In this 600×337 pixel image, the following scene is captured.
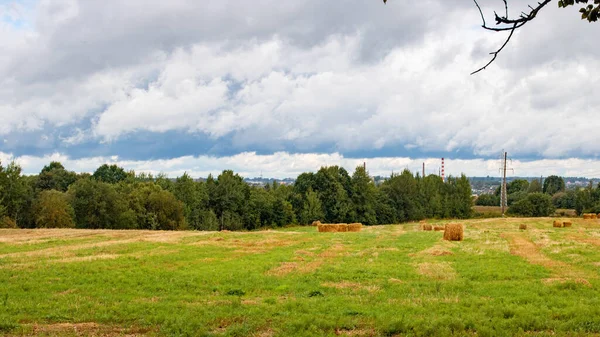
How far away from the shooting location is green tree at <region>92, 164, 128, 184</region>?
398 ft

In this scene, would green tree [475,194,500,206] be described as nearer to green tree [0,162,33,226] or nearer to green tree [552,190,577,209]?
green tree [552,190,577,209]

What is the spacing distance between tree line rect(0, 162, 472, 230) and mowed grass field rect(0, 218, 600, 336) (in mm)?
52620

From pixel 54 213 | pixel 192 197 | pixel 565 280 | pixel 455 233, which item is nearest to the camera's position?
pixel 565 280

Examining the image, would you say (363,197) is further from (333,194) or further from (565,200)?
(565,200)

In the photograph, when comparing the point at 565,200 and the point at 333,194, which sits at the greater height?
the point at 333,194

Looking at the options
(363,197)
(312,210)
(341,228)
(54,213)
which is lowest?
(312,210)

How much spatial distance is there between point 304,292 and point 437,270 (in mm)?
6733

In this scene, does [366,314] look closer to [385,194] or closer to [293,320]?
[293,320]

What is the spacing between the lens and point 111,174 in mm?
123875

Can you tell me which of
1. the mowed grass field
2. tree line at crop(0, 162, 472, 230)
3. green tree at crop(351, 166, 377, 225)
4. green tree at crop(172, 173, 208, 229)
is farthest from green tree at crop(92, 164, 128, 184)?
the mowed grass field

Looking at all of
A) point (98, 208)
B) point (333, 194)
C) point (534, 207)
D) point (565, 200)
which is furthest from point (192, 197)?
point (565, 200)

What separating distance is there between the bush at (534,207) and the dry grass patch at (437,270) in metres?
103

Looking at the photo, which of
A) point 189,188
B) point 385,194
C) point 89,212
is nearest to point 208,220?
point 189,188

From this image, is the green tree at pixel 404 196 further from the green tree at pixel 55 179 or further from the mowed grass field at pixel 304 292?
the mowed grass field at pixel 304 292
